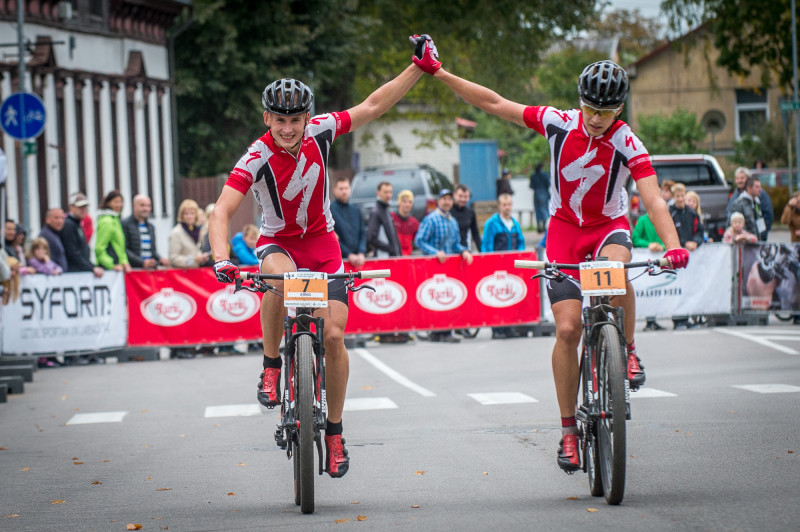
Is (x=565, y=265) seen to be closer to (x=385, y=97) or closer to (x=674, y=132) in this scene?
(x=385, y=97)

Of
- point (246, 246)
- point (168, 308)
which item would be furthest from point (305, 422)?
point (246, 246)

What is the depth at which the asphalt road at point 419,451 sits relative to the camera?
6.84 meters

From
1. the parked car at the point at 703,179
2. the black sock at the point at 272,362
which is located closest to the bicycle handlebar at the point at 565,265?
the black sock at the point at 272,362

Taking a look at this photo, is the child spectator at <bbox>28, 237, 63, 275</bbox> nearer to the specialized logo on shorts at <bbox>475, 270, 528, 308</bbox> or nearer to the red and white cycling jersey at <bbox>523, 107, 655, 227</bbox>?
the specialized logo on shorts at <bbox>475, 270, 528, 308</bbox>

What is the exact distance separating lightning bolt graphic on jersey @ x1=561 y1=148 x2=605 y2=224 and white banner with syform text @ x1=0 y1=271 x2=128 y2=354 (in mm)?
11225

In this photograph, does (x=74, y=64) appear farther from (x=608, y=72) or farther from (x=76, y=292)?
(x=608, y=72)

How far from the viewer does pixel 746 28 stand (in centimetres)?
3825

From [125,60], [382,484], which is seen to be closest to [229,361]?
[382,484]

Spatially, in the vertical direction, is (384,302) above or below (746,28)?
below

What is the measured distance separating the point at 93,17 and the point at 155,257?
56.6 feet

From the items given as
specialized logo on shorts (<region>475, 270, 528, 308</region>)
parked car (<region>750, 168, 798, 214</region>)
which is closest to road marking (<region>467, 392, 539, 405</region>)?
specialized logo on shorts (<region>475, 270, 528, 308</region>)

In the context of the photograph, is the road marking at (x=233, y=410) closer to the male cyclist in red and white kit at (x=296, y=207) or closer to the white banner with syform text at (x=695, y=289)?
the male cyclist in red and white kit at (x=296, y=207)

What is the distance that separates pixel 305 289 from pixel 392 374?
26.9 ft

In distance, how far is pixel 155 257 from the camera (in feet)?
63.1
